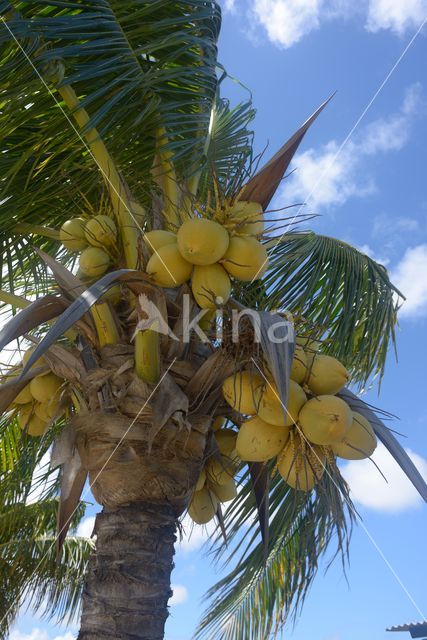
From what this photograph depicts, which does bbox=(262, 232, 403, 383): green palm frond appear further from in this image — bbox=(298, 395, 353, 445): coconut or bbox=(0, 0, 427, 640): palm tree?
bbox=(298, 395, 353, 445): coconut

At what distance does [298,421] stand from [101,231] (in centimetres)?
105

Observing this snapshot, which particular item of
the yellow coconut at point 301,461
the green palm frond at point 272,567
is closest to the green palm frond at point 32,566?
the green palm frond at point 272,567

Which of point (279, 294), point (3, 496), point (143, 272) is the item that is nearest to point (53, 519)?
point (3, 496)

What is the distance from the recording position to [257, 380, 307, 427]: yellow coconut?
68.6 inches

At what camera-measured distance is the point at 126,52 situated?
266 cm

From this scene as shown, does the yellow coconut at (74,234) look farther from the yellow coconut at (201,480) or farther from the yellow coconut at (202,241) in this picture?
the yellow coconut at (201,480)

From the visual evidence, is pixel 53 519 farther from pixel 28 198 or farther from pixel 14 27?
pixel 14 27

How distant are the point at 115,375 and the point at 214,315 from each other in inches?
15.3

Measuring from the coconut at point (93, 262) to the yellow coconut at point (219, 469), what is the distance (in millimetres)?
802

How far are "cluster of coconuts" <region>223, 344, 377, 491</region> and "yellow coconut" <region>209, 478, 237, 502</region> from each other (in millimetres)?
587

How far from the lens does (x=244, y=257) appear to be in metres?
1.84

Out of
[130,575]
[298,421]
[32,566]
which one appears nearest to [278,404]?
[298,421]

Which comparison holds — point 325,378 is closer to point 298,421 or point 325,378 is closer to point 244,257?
point 298,421

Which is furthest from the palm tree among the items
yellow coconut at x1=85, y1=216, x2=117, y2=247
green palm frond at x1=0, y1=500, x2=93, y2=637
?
green palm frond at x1=0, y1=500, x2=93, y2=637
